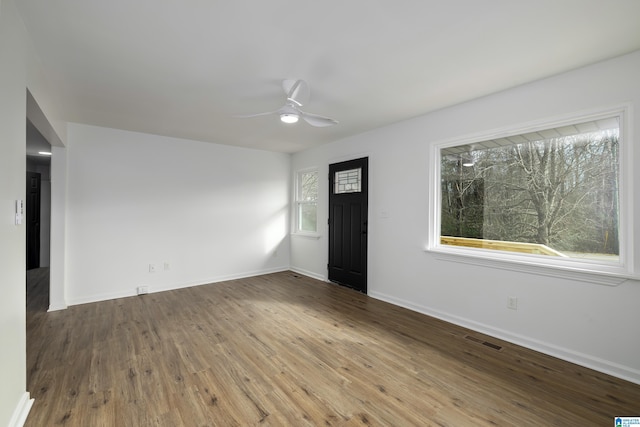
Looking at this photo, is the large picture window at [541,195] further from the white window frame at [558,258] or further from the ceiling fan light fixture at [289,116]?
the ceiling fan light fixture at [289,116]

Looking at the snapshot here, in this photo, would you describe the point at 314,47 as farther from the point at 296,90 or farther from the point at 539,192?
the point at 539,192

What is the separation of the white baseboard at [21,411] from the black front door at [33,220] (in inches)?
233

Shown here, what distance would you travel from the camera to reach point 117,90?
2.83m

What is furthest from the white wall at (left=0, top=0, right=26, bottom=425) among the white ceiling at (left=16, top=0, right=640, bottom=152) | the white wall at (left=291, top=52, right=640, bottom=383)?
the white wall at (left=291, top=52, right=640, bottom=383)

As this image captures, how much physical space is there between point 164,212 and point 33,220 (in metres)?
4.10

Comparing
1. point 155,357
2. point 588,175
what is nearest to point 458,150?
point 588,175

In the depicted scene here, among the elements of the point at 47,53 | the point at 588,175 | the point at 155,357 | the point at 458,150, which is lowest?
the point at 155,357

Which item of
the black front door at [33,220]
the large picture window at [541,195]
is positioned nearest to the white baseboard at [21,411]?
the large picture window at [541,195]

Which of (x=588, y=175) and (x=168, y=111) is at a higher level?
(x=168, y=111)

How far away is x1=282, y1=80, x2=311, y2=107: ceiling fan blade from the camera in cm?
255

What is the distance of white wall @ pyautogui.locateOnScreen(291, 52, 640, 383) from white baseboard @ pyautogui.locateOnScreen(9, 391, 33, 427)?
3.60m

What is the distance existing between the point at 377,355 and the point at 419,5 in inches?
105

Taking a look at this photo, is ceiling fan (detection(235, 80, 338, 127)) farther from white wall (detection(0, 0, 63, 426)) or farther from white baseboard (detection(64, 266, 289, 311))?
white baseboard (detection(64, 266, 289, 311))

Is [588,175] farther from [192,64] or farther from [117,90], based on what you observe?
[117,90]
